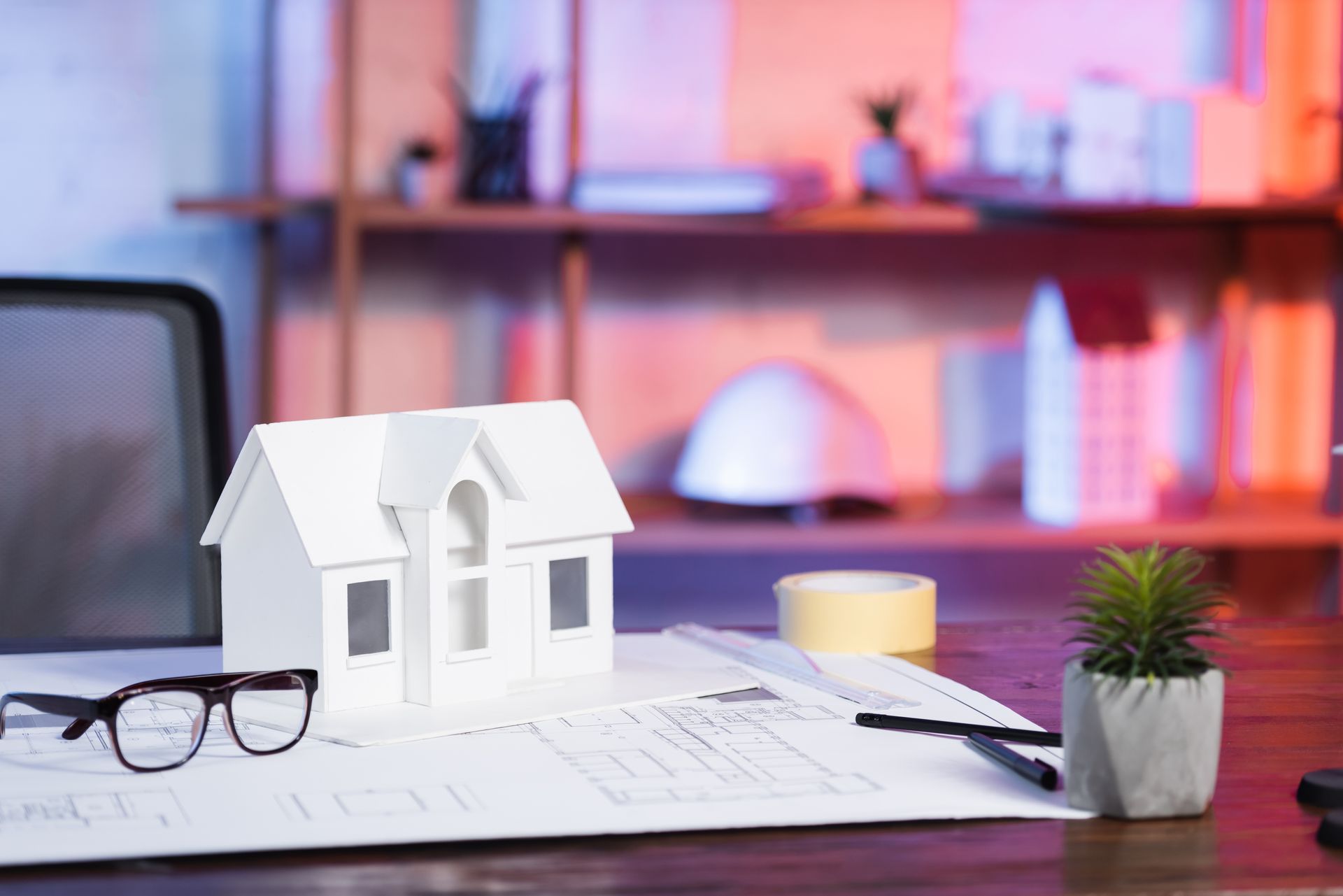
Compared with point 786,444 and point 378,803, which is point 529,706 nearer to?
point 378,803

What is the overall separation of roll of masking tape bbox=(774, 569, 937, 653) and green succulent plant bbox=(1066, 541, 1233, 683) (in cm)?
37

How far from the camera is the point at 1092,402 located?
1.97m

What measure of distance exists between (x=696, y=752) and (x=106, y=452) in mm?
847

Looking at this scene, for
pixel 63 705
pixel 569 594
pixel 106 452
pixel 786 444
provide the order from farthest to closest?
pixel 786 444, pixel 106 452, pixel 569 594, pixel 63 705

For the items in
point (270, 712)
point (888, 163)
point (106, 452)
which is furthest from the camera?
point (888, 163)

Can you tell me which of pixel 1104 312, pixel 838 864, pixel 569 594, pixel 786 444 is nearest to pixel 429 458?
pixel 569 594

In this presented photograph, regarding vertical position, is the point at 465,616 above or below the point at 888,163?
below

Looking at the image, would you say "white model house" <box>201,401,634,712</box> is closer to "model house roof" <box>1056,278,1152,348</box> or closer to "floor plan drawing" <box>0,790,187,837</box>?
"floor plan drawing" <box>0,790,187,837</box>

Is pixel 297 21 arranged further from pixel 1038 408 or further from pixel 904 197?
pixel 1038 408

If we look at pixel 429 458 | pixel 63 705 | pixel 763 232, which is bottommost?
pixel 63 705

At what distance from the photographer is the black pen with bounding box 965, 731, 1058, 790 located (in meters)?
0.69

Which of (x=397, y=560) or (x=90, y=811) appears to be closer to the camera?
(x=90, y=811)

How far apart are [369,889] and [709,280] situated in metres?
1.75

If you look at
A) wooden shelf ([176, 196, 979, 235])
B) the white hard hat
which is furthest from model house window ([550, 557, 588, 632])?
wooden shelf ([176, 196, 979, 235])
